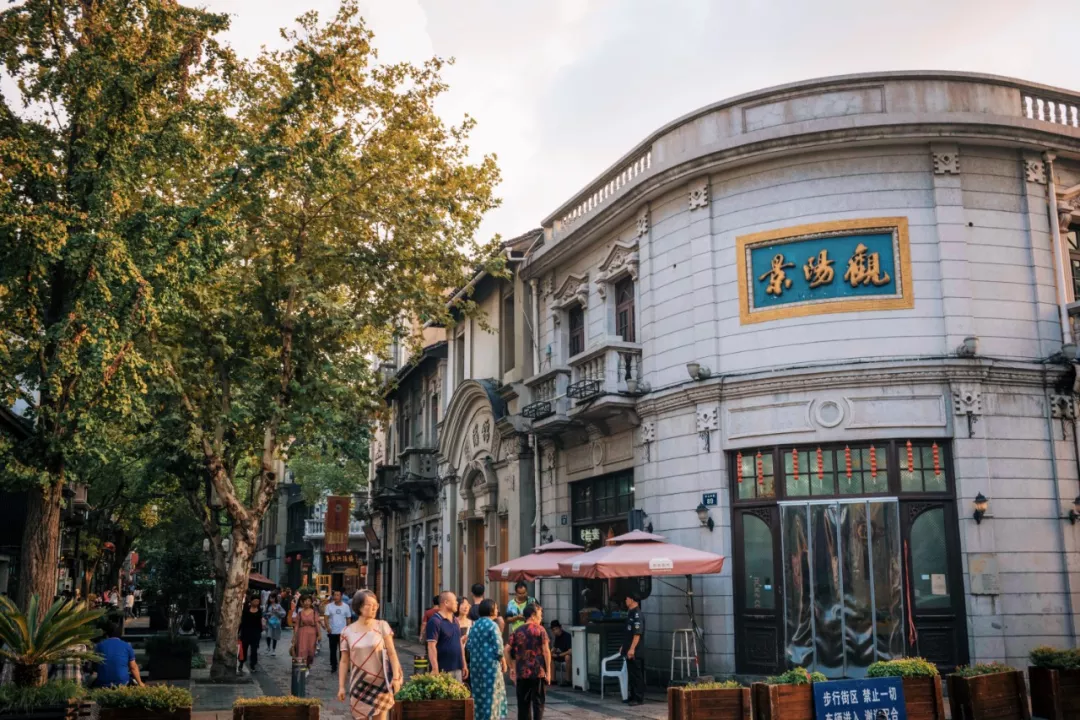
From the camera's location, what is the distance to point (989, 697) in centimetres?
1129

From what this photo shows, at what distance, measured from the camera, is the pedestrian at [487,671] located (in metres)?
11.3

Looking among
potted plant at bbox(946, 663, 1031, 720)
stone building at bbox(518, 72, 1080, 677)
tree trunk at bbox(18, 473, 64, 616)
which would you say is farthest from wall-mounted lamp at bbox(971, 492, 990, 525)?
tree trunk at bbox(18, 473, 64, 616)

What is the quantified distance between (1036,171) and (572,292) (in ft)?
33.1

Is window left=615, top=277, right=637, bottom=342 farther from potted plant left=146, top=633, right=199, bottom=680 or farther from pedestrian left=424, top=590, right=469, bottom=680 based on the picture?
potted plant left=146, top=633, right=199, bottom=680

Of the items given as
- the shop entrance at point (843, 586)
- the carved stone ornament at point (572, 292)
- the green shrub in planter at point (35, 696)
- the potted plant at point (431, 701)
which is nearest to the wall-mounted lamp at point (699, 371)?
the shop entrance at point (843, 586)

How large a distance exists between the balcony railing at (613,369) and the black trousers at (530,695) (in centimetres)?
855

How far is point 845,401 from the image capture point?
1702cm

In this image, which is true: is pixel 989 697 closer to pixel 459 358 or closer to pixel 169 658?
pixel 169 658

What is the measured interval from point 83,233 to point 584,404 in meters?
10.6

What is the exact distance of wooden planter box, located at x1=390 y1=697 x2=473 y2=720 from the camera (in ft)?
32.0

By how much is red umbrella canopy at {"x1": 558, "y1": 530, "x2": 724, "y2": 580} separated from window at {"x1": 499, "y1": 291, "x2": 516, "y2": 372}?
1032 centimetres

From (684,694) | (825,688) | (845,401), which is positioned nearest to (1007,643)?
(845,401)

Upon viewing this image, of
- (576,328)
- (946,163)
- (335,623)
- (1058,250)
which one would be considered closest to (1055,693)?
(1058,250)

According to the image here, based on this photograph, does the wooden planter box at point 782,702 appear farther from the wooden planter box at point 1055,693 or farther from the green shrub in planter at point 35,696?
the green shrub in planter at point 35,696
